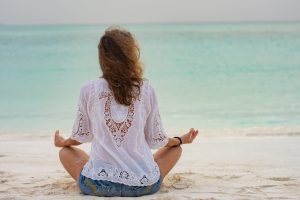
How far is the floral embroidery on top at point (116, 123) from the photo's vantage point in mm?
3975

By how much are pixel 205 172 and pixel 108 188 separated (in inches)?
47.3

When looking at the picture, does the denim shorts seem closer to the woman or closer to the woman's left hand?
the woman

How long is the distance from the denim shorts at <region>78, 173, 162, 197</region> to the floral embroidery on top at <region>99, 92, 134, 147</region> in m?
0.25

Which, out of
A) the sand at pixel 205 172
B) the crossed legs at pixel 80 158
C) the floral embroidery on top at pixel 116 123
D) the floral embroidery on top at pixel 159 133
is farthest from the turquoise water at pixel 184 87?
the floral embroidery on top at pixel 116 123

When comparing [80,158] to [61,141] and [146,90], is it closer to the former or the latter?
[61,141]

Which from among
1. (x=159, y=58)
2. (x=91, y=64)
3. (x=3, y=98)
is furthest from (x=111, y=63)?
(x=159, y=58)

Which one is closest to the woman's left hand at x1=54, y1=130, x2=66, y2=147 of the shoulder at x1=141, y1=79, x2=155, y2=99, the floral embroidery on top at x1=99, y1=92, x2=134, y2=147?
the floral embroidery on top at x1=99, y1=92, x2=134, y2=147

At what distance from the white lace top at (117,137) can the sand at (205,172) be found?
6.9 inches

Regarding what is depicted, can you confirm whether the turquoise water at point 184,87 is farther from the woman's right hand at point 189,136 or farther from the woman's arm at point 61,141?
the woman's right hand at point 189,136

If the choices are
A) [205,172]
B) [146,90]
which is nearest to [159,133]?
[146,90]

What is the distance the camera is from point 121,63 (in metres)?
3.92

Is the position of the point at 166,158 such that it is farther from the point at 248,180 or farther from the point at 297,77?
the point at 297,77

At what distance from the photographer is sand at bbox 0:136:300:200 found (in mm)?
4191

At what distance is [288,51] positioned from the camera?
Result: 30.7m
